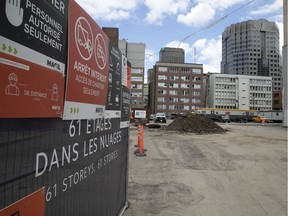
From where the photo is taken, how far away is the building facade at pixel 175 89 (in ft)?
410

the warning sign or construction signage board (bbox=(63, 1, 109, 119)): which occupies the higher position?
construction signage board (bbox=(63, 1, 109, 119))

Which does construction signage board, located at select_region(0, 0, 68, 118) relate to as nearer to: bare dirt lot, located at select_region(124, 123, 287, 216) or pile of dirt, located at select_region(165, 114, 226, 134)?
bare dirt lot, located at select_region(124, 123, 287, 216)

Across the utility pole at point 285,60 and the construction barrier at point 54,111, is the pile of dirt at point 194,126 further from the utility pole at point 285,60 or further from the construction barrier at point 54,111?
the construction barrier at point 54,111

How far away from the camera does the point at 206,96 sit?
443 feet

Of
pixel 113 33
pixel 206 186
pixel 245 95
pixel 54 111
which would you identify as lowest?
pixel 206 186

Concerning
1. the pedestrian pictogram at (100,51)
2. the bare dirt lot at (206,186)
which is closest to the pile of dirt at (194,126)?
the bare dirt lot at (206,186)

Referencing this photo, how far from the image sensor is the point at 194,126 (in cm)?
3147

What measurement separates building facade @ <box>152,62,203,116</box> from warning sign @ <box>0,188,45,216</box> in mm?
121815

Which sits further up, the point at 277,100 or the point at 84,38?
the point at 277,100

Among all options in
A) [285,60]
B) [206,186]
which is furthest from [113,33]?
[285,60]

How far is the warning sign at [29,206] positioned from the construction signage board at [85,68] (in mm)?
756

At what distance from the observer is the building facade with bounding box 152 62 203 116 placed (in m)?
125

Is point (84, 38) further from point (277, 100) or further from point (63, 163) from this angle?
point (277, 100)

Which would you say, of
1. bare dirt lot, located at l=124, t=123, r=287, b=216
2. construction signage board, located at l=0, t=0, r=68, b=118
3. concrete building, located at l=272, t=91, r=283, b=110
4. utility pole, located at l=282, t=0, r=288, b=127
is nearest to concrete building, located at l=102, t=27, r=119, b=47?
bare dirt lot, located at l=124, t=123, r=287, b=216
